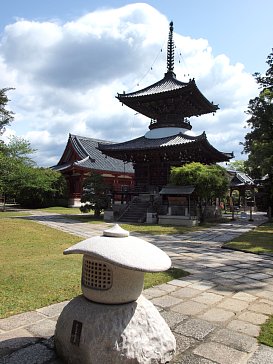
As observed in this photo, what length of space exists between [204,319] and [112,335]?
77.4 inches

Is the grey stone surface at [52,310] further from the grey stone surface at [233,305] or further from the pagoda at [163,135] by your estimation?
the pagoda at [163,135]

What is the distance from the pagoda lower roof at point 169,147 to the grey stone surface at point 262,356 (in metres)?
17.3

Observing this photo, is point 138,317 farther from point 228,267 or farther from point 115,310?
point 228,267

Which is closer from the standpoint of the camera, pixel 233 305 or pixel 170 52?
pixel 233 305

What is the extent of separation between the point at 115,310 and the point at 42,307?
2.14 meters

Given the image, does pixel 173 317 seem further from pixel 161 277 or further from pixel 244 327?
pixel 161 277

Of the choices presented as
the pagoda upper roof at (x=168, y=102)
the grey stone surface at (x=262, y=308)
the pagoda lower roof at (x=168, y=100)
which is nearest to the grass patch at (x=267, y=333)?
the grey stone surface at (x=262, y=308)

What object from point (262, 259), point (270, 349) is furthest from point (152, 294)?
point (262, 259)

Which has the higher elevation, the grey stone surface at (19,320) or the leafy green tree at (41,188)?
the leafy green tree at (41,188)

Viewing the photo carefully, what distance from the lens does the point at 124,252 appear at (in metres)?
3.09

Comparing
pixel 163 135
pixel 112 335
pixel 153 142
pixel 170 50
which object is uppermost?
pixel 170 50

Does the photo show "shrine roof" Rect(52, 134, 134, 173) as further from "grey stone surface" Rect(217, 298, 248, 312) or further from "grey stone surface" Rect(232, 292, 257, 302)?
"grey stone surface" Rect(217, 298, 248, 312)

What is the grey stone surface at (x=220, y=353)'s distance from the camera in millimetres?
3367

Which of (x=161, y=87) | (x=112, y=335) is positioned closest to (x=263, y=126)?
(x=161, y=87)
